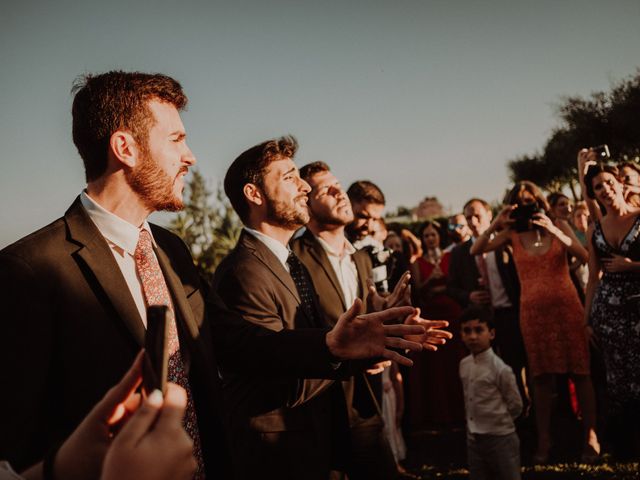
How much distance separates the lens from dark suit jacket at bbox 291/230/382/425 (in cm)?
326

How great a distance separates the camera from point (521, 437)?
5.96 m

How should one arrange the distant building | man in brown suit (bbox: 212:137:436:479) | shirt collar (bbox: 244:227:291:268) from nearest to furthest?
man in brown suit (bbox: 212:137:436:479)
shirt collar (bbox: 244:227:291:268)
the distant building

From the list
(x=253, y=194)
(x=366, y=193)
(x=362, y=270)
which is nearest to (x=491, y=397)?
(x=362, y=270)

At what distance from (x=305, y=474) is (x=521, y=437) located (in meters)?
4.22

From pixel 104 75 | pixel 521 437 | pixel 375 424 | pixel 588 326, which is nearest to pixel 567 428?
pixel 521 437

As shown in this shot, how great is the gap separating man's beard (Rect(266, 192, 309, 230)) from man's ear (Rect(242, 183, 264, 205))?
0.06 meters

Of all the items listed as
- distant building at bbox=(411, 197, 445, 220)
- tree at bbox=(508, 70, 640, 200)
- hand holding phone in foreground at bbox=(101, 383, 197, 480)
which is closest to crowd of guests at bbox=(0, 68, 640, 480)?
hand holding phone in foreground at bbox=(101, 383, 197, 480)

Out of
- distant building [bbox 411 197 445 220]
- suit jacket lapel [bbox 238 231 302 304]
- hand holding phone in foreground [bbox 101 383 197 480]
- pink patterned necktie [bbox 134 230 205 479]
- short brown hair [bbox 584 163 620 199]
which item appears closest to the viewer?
hand holding phone in foreground [bbox 101 383 197 480]

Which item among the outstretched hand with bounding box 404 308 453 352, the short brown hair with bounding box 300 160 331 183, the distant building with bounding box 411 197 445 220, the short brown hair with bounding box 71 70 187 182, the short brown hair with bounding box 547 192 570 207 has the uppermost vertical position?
the short brown hair with bounding box 71 70 187 182

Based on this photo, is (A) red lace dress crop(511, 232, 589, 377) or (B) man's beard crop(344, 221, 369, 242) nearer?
(A) red lace dress crop(511, 232, 589, 377)

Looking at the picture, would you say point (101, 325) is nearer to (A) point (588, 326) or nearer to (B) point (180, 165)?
(B) point (180, 165)

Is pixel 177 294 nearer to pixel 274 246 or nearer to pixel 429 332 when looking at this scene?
pixel 274 246

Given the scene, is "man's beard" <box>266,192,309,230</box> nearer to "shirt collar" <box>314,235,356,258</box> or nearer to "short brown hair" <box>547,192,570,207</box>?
"shirt collar" <box>314,235,356,258</box>

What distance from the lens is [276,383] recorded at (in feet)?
8.56
